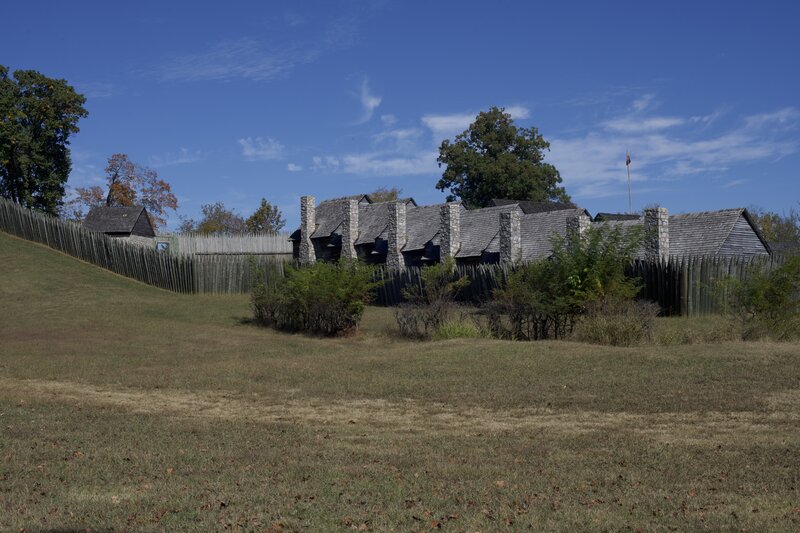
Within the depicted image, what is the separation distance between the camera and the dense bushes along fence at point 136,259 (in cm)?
4172

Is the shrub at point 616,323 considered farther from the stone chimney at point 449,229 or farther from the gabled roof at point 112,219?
the gabled roof at point 112,219

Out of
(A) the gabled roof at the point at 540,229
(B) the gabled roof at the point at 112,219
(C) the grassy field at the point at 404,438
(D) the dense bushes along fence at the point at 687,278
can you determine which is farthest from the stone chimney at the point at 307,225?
(C) the grassy field at the point at 404,438

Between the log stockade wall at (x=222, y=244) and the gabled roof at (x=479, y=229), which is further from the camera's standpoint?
the log stockade wall at (x=222, y=244)

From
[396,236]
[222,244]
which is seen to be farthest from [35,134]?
[396,236]

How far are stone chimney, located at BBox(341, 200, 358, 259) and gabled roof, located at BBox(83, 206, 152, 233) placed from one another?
1814cm

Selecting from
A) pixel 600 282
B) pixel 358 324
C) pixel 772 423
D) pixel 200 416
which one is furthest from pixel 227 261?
pixel 772 423

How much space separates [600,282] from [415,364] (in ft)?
19.9

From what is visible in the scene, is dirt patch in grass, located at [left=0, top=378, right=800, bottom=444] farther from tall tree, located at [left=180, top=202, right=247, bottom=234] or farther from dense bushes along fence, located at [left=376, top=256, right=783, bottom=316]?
tall tree, located at [left=180, top=202, right=247, bottom=234]

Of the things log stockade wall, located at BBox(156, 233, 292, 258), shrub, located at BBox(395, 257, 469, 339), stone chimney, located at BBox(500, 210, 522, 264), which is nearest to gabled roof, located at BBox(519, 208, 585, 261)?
stone chimney, located at BBox(500, 210, 522, 264)

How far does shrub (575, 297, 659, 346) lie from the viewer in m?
20.0

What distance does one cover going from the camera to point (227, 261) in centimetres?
4206

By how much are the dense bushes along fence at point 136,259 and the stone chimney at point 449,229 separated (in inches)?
327

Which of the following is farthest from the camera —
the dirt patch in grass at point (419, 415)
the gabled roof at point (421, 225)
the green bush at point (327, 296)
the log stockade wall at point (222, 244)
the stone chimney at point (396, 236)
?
the log stockade wall at point (222, 244)

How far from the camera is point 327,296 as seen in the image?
27.2 m
